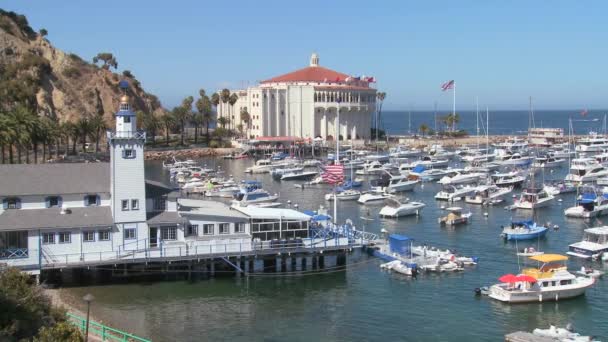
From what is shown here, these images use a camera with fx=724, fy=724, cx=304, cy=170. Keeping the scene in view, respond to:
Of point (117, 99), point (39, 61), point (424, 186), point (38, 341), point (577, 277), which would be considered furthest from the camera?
point (117, 99)

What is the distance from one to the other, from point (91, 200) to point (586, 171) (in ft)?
243

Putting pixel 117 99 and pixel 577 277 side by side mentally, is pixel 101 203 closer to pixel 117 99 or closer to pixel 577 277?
pixel 577 277

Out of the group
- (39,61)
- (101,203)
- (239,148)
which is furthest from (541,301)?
(39,61)

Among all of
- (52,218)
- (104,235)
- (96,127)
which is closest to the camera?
(52,218)

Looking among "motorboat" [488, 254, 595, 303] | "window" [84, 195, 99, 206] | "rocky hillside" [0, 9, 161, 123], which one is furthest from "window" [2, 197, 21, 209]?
"rocky hillside" [0, 9, 161, 123]

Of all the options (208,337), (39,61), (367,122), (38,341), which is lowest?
(208,337)

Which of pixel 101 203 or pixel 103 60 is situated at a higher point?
pixel 103 60

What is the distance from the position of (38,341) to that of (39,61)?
136m

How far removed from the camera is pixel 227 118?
171 meters

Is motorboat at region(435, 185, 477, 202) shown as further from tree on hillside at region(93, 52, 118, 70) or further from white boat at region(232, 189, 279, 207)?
tree on hillside at region(93, 52, 118, 70)

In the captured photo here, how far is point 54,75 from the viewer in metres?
155

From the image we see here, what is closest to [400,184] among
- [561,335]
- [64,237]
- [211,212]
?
[211,212]

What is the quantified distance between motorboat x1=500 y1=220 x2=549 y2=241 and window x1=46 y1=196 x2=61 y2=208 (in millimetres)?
35918

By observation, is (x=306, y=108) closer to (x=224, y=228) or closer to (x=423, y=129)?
(x=423, y=129)
